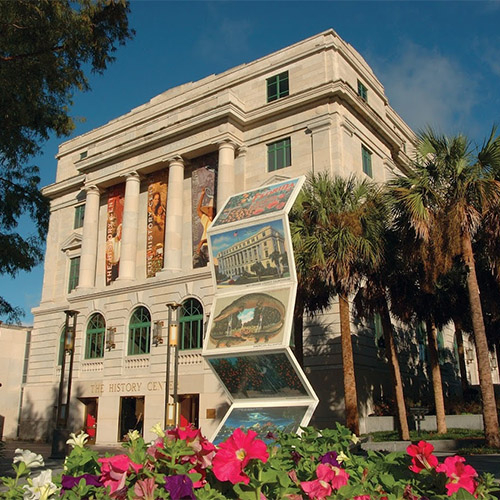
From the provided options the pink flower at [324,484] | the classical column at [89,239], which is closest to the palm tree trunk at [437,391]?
the pink flower at [324,484]

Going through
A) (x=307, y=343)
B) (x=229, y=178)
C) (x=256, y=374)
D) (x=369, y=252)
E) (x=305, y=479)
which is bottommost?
(x=305, y=479)

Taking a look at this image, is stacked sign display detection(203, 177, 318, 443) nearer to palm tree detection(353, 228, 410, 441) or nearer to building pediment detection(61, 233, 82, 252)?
palm tree detection(353, 228, 410, 441)

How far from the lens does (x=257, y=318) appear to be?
18578mm

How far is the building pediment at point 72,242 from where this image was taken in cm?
4391

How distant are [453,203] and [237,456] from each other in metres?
19.8

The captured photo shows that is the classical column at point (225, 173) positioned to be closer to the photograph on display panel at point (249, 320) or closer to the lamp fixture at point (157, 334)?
the lamp fixture at point (157, 334)

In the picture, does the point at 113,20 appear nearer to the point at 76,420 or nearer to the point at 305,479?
the point at 305,479

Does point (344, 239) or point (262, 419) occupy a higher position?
point (344, 239)

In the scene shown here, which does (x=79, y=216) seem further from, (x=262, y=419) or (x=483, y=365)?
(x=483, y=365)

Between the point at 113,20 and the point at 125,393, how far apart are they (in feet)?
78.4

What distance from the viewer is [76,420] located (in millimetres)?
37750

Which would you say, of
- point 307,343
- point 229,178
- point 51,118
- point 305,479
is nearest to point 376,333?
point 307,343

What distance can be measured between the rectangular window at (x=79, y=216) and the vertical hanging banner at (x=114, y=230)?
13.7 feet

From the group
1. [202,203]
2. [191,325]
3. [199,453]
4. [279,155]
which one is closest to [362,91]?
[279,155]
